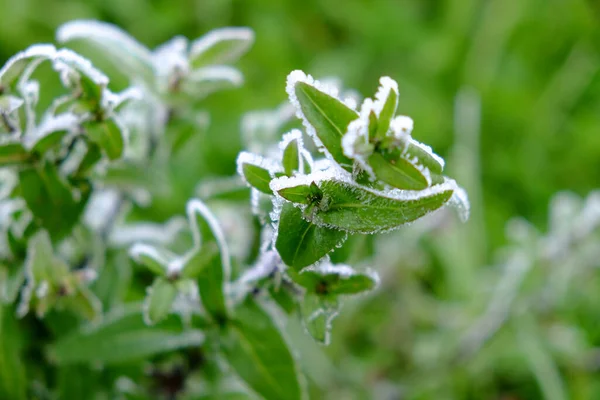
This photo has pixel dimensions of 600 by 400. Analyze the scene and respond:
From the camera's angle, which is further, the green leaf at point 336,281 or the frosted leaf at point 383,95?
the green leaf at point 336,281

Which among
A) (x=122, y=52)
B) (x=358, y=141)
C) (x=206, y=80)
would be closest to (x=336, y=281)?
(x=358, y=141)

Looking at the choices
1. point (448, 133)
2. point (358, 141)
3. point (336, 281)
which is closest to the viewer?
point (358, 141)

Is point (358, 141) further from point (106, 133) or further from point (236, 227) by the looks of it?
point (236, 227)

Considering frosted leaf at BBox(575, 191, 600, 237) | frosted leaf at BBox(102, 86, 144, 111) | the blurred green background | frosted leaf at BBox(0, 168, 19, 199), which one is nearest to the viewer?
frosted leaf at BBox(102, 86, 144, 111)

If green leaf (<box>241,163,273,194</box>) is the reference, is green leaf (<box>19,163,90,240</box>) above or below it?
below

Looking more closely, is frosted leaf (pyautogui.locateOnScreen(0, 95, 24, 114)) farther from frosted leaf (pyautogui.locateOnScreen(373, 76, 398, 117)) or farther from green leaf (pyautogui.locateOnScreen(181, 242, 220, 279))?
frosted leaf (pyautogui.locateOnScreen(373, 76, 398, 117))

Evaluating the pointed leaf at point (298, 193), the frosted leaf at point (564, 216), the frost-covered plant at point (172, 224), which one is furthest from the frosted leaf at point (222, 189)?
the frosted leaf at point (564, 216)

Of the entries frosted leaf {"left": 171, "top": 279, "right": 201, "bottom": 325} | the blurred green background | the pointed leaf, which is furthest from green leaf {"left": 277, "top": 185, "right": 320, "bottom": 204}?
the blurred green background

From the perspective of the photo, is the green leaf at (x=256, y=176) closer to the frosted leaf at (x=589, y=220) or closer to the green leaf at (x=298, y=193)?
the green leaf at (x=298, y=193)
